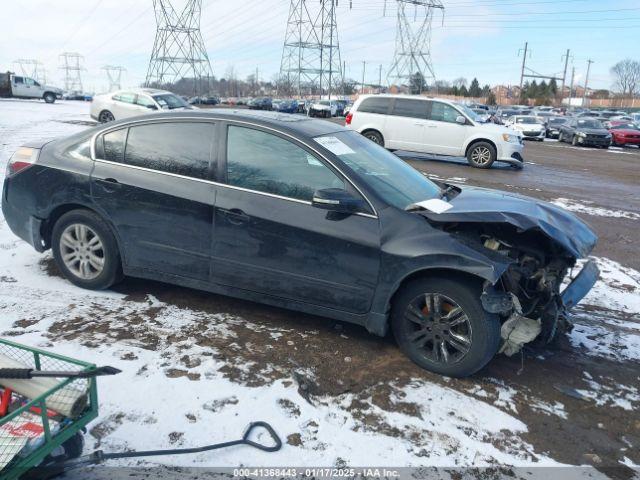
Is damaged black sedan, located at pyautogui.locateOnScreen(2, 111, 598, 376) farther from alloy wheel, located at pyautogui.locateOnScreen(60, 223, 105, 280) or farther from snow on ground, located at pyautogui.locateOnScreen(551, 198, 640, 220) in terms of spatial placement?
snow on ground, located at pyautogui.locateOnScreen(551, 198, 640, 220)

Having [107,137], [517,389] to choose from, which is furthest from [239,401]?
[107,137]

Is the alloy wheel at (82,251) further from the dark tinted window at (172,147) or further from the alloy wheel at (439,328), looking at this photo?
the alloy wheel at (439,328)

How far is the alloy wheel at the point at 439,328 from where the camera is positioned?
11.0 ft

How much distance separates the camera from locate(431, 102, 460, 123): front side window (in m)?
14.6

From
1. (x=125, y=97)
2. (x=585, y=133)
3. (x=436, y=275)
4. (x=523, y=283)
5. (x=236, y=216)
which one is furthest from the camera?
(x=585, y=133)

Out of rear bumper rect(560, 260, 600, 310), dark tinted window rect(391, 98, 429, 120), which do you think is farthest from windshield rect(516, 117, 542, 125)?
rear bumper rect(560, 260, 600, 310)

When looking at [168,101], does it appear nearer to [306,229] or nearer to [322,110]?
[306,229]

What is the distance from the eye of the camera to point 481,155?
47.8 feet

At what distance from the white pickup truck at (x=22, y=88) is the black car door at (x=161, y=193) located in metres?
45.9

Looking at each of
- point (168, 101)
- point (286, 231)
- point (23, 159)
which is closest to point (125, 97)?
point (168, 101)

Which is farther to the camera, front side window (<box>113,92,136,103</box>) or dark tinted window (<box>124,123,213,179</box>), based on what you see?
front side window (<box>113,92,136,103</box>)

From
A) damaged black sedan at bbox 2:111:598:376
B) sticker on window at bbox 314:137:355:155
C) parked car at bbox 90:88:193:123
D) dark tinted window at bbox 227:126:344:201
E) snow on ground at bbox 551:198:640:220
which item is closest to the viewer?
damaged black sedan at bbox 2:111:598:376

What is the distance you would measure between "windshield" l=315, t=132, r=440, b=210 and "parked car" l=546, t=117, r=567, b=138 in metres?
28.5

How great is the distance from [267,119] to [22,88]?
4680 centimetres
